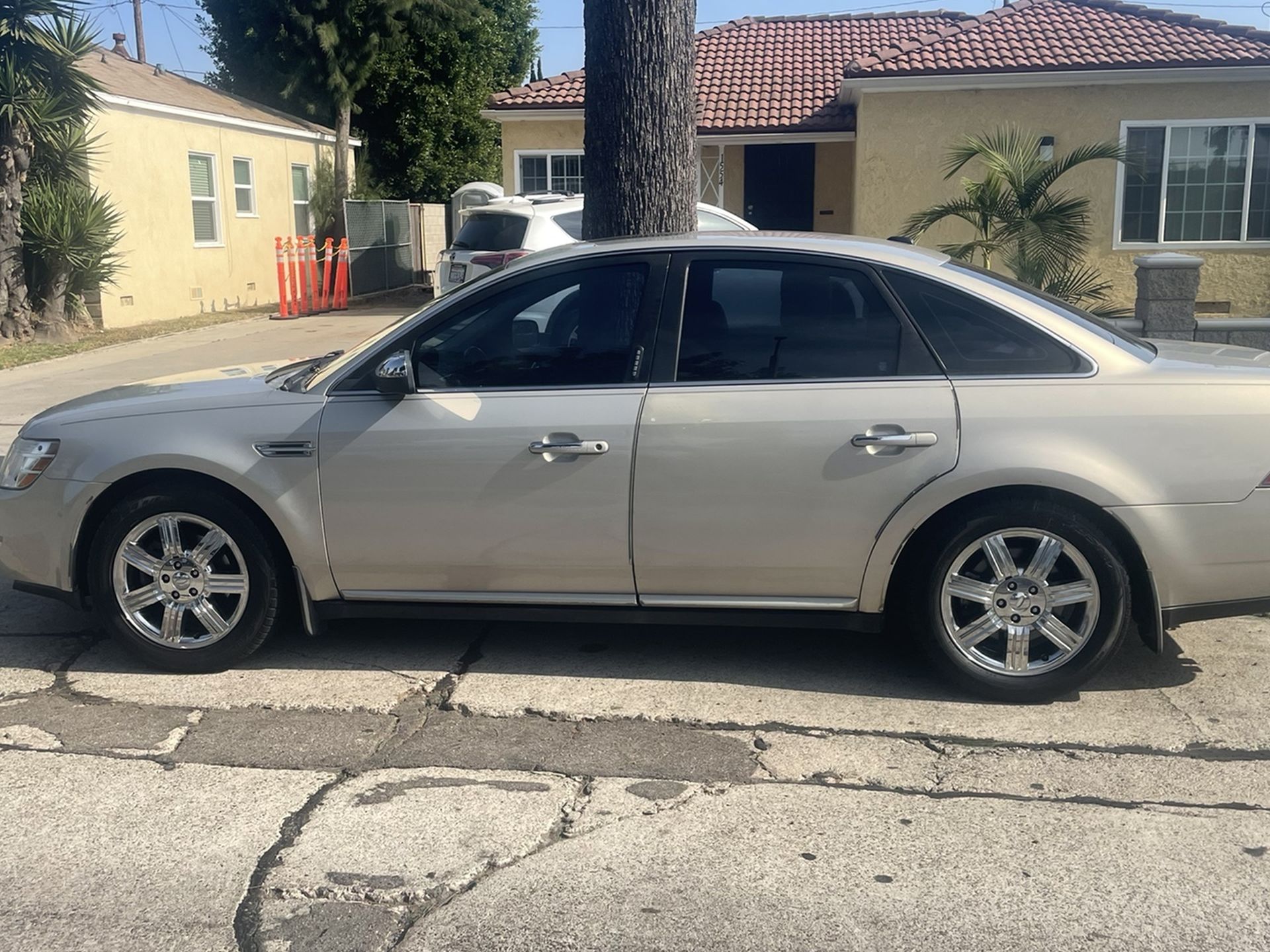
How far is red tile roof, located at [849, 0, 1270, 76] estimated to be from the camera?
15617mm

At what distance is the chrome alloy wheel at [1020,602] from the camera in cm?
446

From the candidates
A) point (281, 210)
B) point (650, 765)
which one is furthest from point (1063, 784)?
point (281, 210)

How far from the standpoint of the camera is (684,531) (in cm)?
459

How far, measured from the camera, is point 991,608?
4527mm

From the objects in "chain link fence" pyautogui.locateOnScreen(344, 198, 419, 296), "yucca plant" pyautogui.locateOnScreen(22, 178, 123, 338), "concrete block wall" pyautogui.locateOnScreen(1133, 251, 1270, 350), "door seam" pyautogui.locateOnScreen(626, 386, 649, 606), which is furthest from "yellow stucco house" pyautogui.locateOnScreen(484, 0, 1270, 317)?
"door seam" pyautogui.locateOnScreen(626, 386, 649, 606)

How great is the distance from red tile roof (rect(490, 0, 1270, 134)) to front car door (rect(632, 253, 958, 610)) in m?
12.1

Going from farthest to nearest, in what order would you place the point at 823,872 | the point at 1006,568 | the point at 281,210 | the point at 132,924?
the point at 281,210, the point at 1006,568, the point at 823,872, the point at 132,924

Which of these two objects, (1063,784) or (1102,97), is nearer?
(1063,784)

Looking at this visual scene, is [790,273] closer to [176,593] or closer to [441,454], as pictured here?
[441,454]

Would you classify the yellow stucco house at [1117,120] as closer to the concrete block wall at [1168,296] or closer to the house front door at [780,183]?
the house front door at [780,183]

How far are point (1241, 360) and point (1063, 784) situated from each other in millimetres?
1865

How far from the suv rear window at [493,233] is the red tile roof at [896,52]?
5.60 m

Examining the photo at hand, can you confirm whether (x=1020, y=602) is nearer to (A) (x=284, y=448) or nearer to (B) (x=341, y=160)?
(A) (x=284, y=448)

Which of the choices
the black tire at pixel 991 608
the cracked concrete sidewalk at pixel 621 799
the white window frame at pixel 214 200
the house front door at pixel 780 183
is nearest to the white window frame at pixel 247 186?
the white window frame at pixel 214 200
